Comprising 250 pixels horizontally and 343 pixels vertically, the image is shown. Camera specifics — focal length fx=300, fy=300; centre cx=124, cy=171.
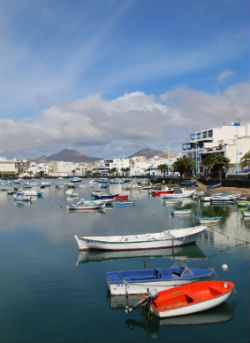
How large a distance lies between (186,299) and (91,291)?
624 centimetres

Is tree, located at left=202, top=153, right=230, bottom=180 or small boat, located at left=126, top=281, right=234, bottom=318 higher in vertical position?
tree, located at left=202, top=153, right=230, bottom=180

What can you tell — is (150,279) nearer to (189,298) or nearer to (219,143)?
(189,298)

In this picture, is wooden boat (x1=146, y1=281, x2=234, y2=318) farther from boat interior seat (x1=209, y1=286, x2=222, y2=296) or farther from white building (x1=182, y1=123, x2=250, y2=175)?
white building (x1=182, y1=123, x2=250, y2=175)

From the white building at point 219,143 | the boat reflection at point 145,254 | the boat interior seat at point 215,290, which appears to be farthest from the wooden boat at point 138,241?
the white building at point 219,143

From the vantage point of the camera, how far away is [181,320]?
50.4 ft

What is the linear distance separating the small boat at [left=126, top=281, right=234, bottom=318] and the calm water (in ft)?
1.58

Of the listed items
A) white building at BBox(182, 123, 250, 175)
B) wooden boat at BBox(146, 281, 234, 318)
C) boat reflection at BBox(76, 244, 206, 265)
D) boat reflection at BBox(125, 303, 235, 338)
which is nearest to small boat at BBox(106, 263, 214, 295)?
wooden boat at BBox(146, 281, 234, 318)

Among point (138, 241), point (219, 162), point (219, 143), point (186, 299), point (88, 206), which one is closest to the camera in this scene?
point (186, 299)

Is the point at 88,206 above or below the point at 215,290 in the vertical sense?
above

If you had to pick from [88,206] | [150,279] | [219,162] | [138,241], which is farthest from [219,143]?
[150,279]

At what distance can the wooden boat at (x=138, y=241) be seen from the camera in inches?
1069

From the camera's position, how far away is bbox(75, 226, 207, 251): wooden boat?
27.2 m

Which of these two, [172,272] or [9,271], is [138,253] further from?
[9,271]

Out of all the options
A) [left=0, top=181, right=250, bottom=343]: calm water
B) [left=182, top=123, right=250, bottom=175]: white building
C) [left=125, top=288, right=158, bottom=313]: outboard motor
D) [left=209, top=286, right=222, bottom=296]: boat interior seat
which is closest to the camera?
[left=0, top=181, right=250, bottom=343]: calm water
